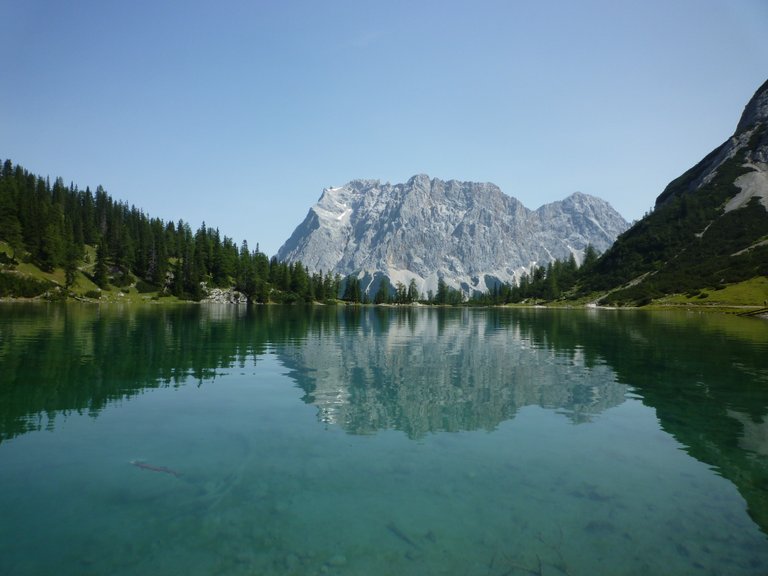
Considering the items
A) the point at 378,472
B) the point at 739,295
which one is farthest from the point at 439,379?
the point at 739,295

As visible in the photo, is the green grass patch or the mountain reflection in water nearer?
the mountain reflection in water

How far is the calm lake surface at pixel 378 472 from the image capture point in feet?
40.9

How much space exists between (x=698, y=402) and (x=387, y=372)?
23.8 m

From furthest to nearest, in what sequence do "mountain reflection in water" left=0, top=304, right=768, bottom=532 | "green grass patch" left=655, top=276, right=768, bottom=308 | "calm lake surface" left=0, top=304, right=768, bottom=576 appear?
"green grass patch" left=655, top=276, right=768, bottom=308 → "mountain reflection in water" left=0, top=304, right=768, bottom=532 → "calm lake surface" left=0, top=304, right=768, bottom=576

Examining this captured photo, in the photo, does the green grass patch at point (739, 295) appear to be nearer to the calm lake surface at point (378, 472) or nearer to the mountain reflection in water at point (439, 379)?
the mountain reflection in water at point (439, 379)

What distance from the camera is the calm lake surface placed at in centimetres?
1245

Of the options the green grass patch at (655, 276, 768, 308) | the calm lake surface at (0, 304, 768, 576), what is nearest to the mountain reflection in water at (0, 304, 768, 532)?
the calm lake surface at (0, 304, 768, 576)

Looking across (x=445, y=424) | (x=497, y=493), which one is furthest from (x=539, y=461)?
(x=445, y=424)

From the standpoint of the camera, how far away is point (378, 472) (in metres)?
18.4

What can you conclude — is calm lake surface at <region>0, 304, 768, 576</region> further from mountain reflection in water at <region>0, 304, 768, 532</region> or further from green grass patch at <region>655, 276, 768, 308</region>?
green grass patch at <region>655, 276, 768, 308</region>

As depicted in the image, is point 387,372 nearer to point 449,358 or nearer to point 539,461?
point 449,358

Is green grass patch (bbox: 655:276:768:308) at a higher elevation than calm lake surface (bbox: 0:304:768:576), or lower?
A: higher

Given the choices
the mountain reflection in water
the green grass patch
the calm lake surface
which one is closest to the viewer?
the calm lake surface

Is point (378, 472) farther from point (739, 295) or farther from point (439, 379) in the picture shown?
point (739, 295)
